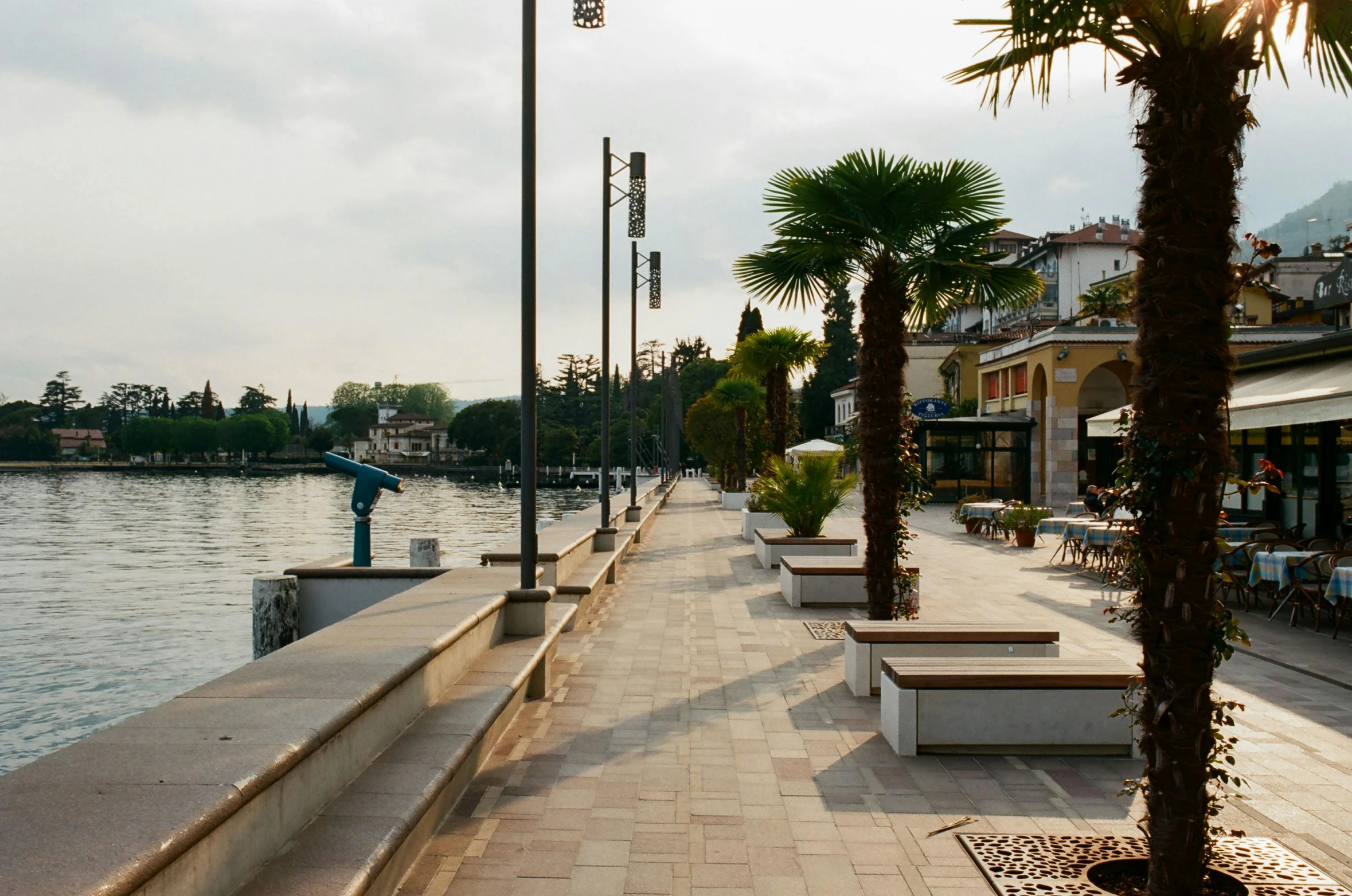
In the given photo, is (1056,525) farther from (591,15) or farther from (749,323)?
(749,323)

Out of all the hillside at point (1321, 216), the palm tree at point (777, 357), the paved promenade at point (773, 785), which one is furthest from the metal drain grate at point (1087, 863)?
the hillside at point (1321, 216)

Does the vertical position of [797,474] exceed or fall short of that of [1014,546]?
it exceeds it

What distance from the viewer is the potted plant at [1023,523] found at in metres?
19.0

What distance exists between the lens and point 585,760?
5535 mm

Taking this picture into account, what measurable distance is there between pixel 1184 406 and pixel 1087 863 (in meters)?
1.98

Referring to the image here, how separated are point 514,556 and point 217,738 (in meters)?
6.06

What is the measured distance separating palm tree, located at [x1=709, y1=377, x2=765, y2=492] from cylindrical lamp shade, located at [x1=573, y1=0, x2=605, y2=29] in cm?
2458

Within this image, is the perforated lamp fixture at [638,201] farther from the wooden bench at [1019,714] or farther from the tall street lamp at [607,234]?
the wooden bench at [1019,714]

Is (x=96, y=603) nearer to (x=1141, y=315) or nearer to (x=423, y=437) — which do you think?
(x=1141, y=315)

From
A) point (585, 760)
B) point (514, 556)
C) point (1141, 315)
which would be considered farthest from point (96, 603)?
point (1141, 315)

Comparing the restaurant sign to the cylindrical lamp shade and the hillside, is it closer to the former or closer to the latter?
the cylindrical lamp shade

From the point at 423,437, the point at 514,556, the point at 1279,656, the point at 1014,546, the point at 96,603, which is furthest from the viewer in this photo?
the point at 423,437

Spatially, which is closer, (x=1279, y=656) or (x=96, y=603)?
(x=1279, y=656)

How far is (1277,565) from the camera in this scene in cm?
1063
